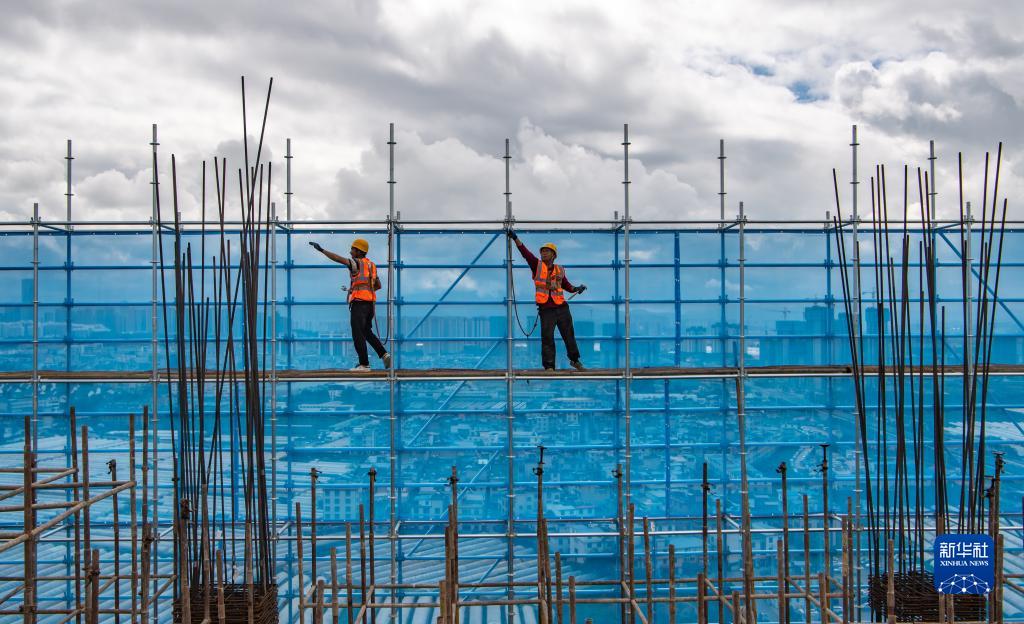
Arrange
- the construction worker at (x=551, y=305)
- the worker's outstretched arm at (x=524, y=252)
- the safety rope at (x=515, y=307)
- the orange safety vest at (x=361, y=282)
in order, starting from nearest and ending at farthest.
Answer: the worker's outstretched arm at (x=524, y=252), the orange safety vest at (x=361, y=282), the construction worker at (x=551, y=305), the safety rope at (x=515, y=307)

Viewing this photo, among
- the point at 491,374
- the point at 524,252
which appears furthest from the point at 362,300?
the point at 524,252

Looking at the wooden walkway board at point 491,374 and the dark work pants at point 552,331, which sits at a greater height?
the dark work pants at point 552,331

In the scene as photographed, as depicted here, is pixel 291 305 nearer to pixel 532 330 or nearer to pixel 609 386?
pixel 532 330

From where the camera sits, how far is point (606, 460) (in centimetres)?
692

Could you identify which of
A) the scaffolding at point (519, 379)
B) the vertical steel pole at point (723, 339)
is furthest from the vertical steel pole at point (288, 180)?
the vertical steel pole at point (723, 339)

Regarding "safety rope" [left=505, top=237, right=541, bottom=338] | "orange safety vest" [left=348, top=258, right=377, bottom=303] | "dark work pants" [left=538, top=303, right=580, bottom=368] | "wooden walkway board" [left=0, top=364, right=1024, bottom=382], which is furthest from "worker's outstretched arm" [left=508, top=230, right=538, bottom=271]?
"orange safety vest" [left=348, top=258, right=377, bottom=303]

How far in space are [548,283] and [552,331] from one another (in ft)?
1.38

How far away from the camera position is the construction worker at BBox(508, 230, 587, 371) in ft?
19.8

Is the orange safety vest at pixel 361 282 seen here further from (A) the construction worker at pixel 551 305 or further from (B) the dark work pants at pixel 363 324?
(A) the construction worker at pixel 551 305

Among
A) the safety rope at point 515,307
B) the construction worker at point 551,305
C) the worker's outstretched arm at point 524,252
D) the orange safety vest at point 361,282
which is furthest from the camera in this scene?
the safety rope at point 515,307

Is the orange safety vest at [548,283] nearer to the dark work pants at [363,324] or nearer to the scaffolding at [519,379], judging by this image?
the scaffolding at [519,379]

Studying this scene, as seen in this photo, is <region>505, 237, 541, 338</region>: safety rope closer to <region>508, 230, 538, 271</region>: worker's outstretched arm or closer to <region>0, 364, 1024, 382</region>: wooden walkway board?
<region>508, 230, 538, 271</region>: worker's outstretched arm

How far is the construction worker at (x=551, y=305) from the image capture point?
19.8 feet

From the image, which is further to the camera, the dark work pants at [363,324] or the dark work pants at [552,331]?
the dark work pants at [552,331]
